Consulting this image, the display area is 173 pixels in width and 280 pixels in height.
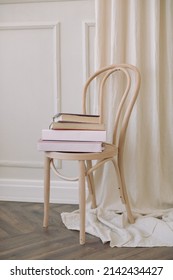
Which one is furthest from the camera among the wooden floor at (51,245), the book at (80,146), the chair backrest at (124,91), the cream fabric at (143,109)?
the cream fabric at (143,109)

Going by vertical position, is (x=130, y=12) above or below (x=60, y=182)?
above

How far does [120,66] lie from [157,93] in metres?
0.26

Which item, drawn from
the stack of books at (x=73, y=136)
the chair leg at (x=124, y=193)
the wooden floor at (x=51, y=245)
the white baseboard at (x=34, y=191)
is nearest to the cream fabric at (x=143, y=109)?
the chair leg at (x=124, y=193)

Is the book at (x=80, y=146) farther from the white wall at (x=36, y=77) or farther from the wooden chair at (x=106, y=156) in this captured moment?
the white wall at (x=36, y=77)

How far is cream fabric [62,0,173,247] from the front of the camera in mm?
1903

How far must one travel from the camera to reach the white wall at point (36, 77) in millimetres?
2139

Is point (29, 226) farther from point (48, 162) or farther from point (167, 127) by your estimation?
point (167, 127)

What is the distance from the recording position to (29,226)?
72.7 inches

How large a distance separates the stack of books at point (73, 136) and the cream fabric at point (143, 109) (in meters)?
0.35

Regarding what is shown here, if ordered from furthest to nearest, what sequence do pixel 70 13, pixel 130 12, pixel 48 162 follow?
pixel 70 13, pixel 130 12, pixel 48 162

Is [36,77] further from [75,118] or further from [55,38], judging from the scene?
[75,118]

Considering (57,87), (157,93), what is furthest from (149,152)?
(57,87)

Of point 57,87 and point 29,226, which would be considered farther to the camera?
point 57,87

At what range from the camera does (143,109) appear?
1.98 m
